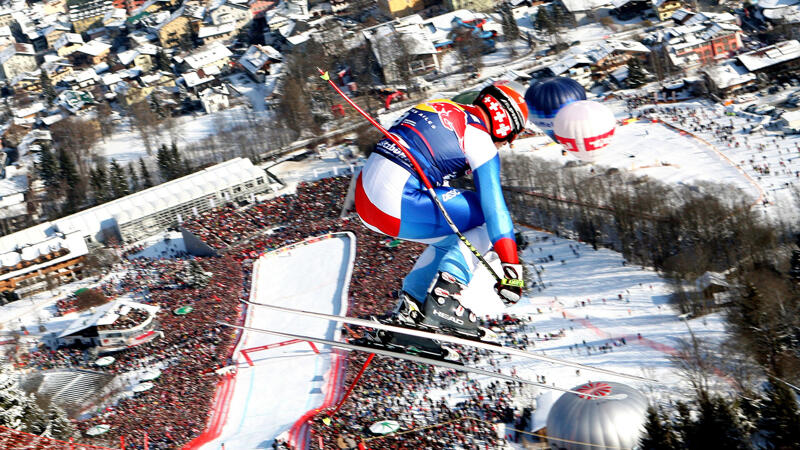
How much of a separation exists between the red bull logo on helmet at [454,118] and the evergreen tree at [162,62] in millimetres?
55474

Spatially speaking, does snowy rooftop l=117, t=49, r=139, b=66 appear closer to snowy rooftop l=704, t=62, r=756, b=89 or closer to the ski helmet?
snowy rooftop l=704, t=62, r=756, b=89

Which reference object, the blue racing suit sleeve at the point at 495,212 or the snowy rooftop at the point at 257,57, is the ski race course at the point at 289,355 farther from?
the snowy rooftop at the point at 257,57

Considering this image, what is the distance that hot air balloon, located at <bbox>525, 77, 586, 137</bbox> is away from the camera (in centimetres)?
1669

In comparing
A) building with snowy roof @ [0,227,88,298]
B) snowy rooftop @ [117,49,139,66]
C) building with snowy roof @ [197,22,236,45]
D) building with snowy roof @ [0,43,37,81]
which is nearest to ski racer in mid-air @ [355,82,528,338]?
building with snowy roof @ [0,227,88,298]

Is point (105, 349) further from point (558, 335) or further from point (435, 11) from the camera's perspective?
point (435, 11)

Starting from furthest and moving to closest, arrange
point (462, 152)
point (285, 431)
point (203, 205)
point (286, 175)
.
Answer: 1. point (286, 175)
2. point (203, 205)
3. point (285, 431)
4. point (462, 152)

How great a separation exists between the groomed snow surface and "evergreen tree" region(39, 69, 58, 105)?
36020 mm

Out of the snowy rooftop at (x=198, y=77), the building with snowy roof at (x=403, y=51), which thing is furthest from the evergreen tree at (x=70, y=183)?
the building with snowy roof at (x=403, y=51)

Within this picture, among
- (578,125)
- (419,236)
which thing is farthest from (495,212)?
(578,125)

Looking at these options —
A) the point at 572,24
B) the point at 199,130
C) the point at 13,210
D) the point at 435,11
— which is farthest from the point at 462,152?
the point at 435,11

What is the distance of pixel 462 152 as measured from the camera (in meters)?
9.23

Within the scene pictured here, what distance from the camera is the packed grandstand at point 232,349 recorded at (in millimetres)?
19922

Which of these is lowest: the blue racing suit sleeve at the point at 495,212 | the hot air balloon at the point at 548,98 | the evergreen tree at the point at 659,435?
the evergreen tree at the point at 659,435

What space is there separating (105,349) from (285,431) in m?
9.14
